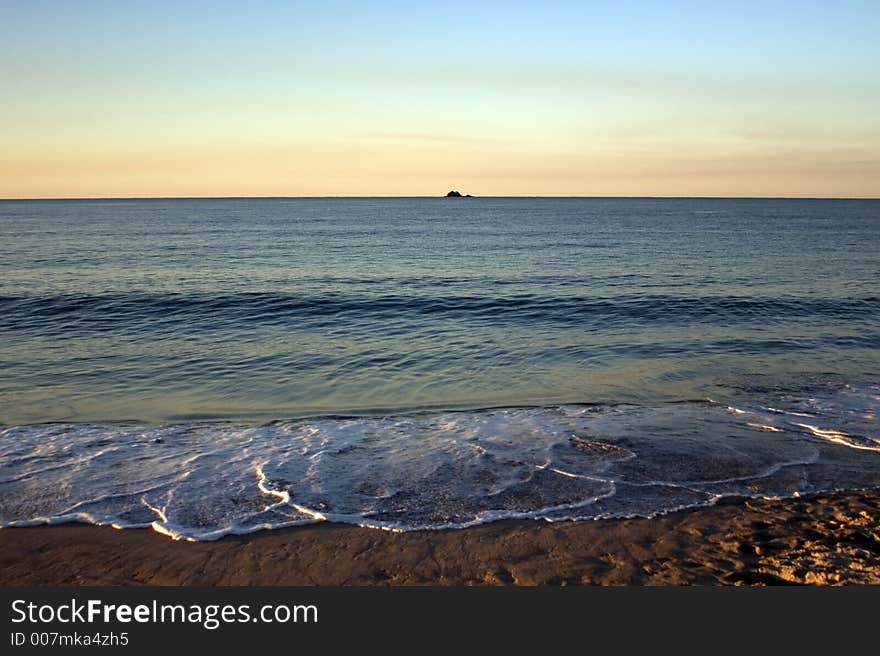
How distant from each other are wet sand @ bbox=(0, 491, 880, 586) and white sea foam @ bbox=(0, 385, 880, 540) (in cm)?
34

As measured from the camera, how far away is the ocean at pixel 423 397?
888 cm

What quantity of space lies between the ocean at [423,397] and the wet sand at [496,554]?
1.27 ft

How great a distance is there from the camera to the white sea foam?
27.3 feet

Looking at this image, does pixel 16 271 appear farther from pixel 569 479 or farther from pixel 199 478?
pixel 569 479

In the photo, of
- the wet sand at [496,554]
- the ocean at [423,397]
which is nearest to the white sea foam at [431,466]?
the ocean at [423,397]

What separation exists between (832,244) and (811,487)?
2261 inches

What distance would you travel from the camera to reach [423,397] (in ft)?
47.0

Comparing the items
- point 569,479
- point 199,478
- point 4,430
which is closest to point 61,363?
point 4,430

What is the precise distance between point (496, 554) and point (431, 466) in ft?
9.66

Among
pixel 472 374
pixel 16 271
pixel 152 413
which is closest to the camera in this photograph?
pixel 152 413

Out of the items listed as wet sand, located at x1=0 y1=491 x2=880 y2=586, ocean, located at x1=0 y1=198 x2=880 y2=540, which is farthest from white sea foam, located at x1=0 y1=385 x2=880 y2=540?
wet sand, located at x1=0 y1=491 x2=880 y2=586

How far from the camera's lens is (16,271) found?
36.1 meters

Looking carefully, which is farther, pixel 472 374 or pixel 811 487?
pixel 472 374

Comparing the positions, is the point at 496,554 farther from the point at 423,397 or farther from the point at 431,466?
the point at 423,397
